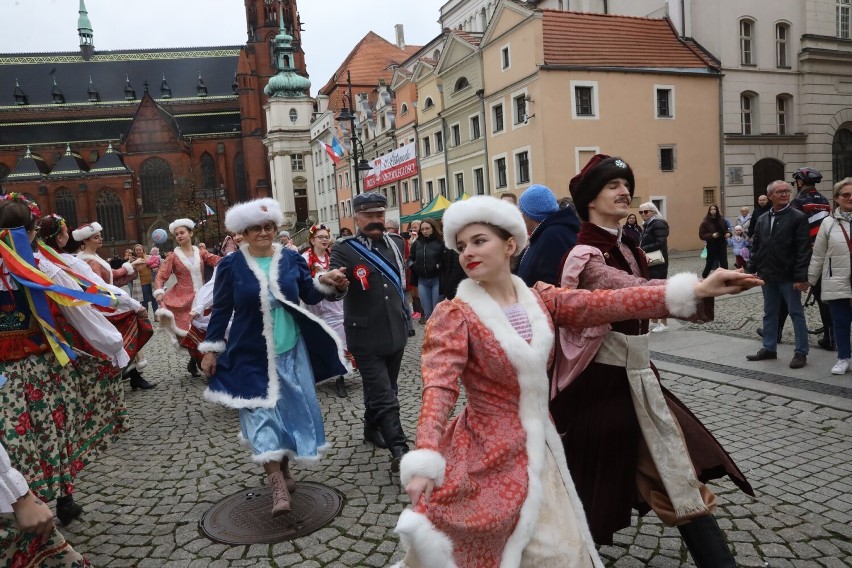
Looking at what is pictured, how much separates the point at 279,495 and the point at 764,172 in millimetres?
29970

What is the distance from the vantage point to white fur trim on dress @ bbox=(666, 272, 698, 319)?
2.40 meters

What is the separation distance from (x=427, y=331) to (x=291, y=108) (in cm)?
7139

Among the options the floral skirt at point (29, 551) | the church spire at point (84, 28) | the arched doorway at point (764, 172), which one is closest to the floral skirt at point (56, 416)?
the floral skirt at point (29, 551)

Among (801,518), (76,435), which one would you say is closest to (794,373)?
(801,518)

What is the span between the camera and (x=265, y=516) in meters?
4.16

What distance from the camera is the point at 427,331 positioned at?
2391 millimetres

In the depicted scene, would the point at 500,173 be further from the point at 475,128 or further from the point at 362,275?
the point at 362,275

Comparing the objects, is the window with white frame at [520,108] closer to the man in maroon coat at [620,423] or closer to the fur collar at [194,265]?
the fur collar at [194,265]

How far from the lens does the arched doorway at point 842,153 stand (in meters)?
29.2

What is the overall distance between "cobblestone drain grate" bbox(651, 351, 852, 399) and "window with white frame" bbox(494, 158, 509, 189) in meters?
22.1

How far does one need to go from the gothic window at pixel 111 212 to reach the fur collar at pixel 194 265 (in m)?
62.4

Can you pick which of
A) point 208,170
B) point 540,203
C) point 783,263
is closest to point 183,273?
point 540,203

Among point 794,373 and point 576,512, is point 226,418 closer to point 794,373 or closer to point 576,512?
point 576,512

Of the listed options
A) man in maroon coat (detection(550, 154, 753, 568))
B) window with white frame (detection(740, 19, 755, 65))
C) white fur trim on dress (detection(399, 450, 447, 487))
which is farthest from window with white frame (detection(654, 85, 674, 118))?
white fur trim on dress (detection(399, 450, 447, 487))
